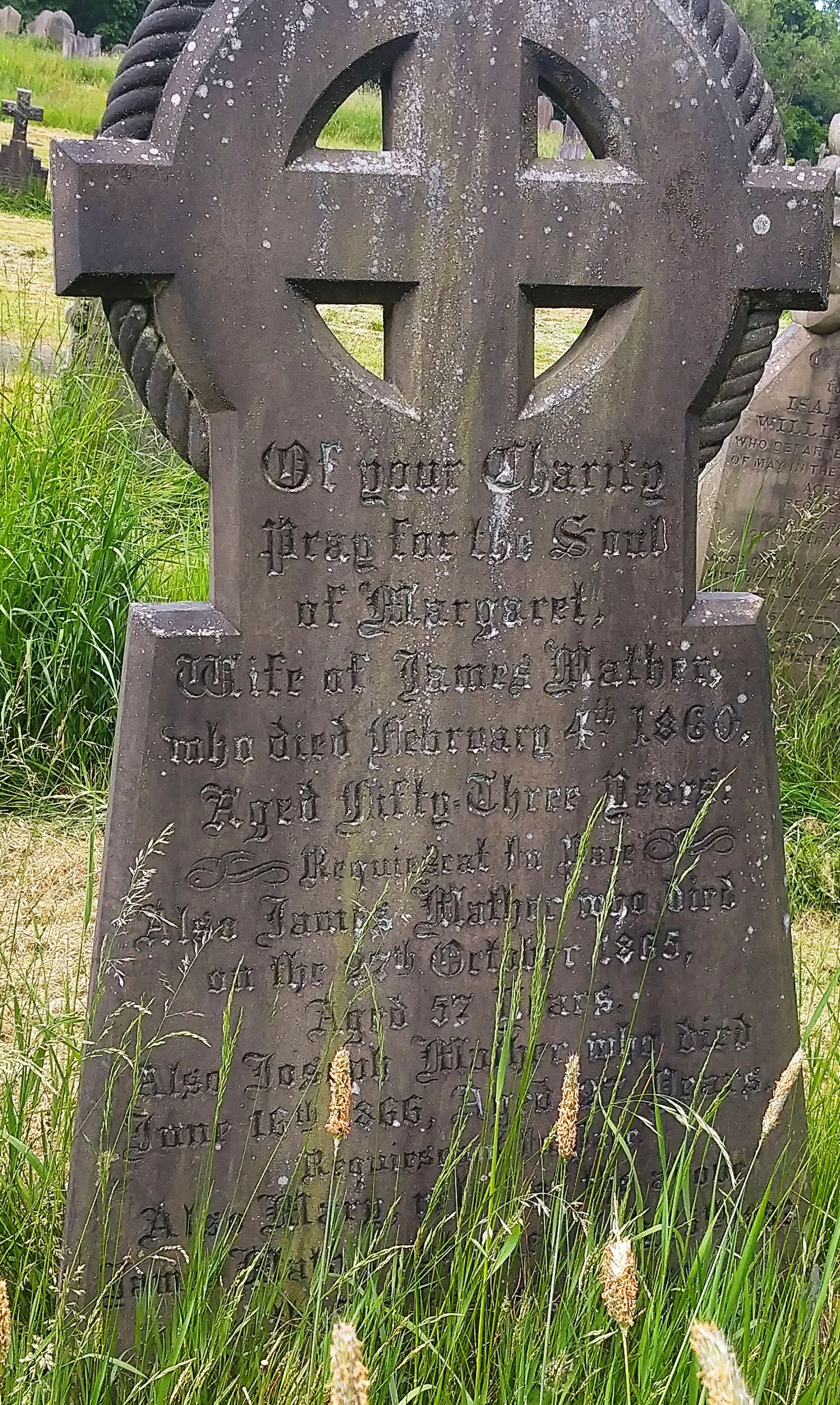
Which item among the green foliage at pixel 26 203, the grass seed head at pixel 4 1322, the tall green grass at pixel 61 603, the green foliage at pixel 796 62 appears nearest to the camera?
the grass seed head at pixel 4 1322

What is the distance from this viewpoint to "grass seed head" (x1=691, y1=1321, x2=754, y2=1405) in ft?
2.56

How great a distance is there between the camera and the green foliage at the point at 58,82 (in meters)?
17.1

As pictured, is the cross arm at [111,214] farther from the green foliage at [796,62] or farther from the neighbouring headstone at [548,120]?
the green foliage at [796,62]

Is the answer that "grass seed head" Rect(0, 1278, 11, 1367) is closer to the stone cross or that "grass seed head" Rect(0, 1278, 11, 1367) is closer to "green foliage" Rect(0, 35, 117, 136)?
the stone cross

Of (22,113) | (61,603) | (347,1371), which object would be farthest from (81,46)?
(347,1371)

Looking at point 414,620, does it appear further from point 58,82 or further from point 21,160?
point 58,82

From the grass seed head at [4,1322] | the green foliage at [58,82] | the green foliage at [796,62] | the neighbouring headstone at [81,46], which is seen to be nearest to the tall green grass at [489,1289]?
the grass seed head at [4,1322]

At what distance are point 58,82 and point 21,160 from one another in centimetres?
660

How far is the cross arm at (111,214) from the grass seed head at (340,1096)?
1.03 m

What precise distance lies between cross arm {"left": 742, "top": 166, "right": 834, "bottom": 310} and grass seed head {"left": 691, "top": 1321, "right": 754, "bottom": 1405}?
167 cm

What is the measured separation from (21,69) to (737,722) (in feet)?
66.9

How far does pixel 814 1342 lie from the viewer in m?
1.88

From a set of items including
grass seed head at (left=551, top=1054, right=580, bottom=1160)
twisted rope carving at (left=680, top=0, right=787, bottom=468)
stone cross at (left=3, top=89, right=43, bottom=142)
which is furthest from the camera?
stone cross at (left=3, top=89, right=43, bottom=142)

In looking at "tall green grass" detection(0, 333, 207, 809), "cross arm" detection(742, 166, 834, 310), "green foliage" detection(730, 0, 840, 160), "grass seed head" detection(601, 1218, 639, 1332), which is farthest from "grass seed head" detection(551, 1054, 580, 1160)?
"green foliage" detection(730, 0, 840, 160)
